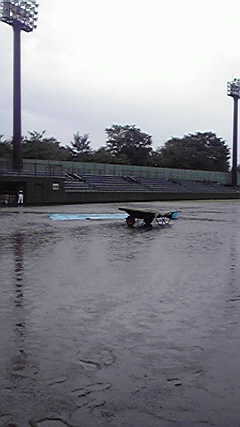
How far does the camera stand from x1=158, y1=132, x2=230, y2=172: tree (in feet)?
301

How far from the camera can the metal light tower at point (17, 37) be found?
145 feet

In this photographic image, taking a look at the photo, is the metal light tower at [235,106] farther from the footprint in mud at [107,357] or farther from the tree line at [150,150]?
the footprint in mud at [107,357]

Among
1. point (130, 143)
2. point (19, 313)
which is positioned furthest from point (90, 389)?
point (130, 143)

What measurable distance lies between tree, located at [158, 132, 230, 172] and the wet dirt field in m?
82.7

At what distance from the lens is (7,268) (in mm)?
9234

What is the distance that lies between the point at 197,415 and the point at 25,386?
1.41m

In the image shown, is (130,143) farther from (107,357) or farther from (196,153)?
(107,357)

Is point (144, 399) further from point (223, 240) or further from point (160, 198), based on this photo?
point (160, 198)

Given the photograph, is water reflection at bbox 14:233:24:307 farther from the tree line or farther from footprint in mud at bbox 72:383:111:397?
the tree line

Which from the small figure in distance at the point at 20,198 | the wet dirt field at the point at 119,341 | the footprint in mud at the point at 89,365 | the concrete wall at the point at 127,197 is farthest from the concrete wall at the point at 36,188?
the footprint in mud at the point at 89,365

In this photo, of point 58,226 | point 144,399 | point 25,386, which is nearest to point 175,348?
point 144,399

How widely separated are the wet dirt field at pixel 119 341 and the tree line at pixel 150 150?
241 feet

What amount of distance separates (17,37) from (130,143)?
5018cm

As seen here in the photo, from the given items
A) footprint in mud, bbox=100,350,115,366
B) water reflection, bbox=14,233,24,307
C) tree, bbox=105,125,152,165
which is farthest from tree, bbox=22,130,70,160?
footprint in mud, bbox=100,350,115,366
